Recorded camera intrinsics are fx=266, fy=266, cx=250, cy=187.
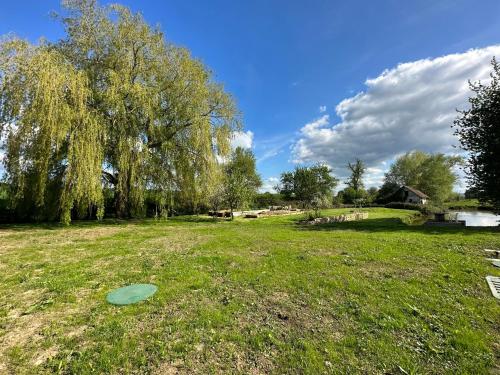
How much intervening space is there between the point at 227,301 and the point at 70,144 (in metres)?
10.0

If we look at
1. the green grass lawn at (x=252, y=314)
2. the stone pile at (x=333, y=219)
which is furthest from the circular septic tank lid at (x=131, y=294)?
the stone pile at (x=333, y=219)

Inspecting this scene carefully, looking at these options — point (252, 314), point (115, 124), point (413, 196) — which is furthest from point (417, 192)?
point (252, 314)

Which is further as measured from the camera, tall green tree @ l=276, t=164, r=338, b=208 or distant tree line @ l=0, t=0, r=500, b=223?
tall green tree @ l=276, t=164, r=338, b=208

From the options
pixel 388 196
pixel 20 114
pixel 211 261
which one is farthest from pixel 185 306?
pixel 388 196

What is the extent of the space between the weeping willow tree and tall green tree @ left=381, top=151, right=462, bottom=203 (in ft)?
138

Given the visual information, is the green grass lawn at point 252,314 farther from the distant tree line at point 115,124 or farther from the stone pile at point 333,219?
the stone pile at point 333,219

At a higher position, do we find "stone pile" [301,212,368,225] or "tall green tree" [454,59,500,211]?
"tall green tree" [454,59,500,211]

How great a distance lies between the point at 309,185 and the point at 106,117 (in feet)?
69.5

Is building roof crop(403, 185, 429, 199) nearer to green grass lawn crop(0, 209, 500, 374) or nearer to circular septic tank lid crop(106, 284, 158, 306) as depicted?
green grass lawn crop(0, 209, 500, 374)

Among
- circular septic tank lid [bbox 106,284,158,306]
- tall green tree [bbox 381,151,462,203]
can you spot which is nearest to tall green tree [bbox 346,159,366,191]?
tall green tree [bbox 381,151,462,203]

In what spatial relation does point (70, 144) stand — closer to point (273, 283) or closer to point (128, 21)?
point (128, 21)

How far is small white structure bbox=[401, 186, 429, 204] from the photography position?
4397cm

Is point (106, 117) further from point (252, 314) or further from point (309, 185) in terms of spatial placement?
point (309, 185)

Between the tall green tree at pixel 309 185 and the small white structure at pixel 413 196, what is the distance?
47.8 feet
